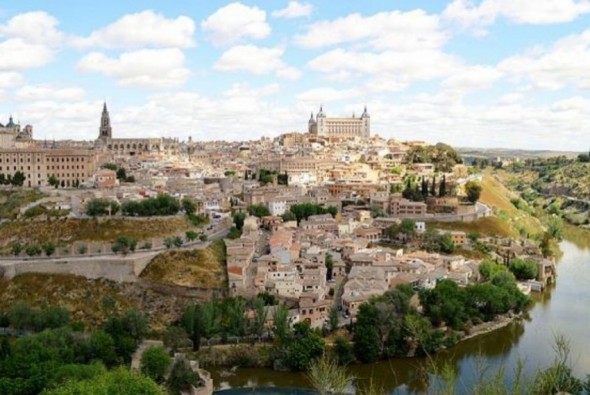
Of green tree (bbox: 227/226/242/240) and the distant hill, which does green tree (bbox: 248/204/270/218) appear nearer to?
green tree (bbox: 227/226/242/240)

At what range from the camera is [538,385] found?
569 cm

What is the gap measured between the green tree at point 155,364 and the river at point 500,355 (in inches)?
55.1

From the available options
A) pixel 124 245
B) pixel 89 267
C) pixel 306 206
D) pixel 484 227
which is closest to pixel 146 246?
pixel 124 245

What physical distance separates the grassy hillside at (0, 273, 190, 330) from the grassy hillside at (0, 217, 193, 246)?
210 cm

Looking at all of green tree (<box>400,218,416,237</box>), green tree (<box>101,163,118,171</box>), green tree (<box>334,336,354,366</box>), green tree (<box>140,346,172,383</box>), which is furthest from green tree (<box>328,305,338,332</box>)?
green tree (<box>101,163,118,171</box>)

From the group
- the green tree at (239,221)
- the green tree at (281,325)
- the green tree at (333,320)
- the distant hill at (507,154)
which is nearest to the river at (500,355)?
the green tree at (281,325)

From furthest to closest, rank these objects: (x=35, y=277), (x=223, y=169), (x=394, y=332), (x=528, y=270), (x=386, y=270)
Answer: (x=223, y=169) → (x=528, y=270) → (x=386, y=270) → (x=35, y=277) → (x=394, y=332)

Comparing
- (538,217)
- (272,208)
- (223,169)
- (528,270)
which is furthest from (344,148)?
(528,270)

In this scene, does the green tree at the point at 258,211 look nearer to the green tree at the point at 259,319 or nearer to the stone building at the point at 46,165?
the stone building at the point at 46,165

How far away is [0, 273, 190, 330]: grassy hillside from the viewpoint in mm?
16875

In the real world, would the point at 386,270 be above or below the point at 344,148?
below

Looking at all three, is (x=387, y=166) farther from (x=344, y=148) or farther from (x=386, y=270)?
(x=386, y=270)

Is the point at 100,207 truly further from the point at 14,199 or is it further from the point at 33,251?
the point at 14,199

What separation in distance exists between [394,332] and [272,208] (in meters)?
12.2
